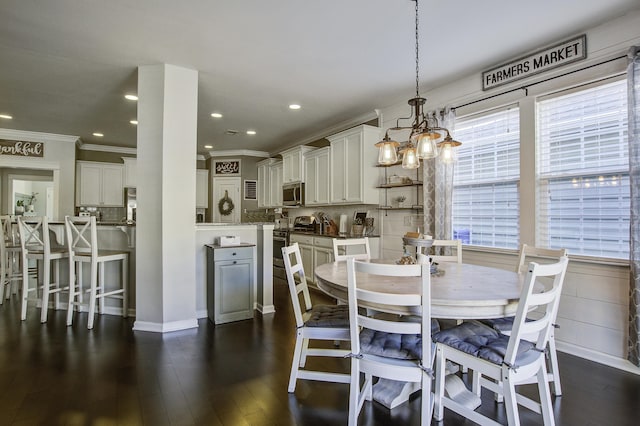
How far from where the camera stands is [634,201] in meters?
2.47

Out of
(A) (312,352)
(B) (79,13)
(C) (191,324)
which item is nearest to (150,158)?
(B) (79,13)

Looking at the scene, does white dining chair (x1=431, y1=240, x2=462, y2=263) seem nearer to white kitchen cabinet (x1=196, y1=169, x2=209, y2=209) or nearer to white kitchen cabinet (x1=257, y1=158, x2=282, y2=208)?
white kitchen cabinet (x1=257, y1=158, x2=282, y2=208)

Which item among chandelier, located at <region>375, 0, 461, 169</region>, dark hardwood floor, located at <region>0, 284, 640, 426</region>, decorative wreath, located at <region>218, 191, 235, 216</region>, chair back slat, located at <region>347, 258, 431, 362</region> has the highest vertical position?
chandelier, located at <region>375, 0, 461, 169</region>

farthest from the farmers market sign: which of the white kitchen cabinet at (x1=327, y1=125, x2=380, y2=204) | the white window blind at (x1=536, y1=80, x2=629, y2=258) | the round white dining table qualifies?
the round white dining table

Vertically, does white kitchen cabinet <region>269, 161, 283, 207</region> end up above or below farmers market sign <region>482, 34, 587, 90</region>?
below

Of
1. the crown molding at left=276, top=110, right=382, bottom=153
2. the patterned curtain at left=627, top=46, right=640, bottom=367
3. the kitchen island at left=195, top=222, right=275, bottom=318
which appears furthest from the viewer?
the crown molding at left=276, top=110, right=382, bottom=153

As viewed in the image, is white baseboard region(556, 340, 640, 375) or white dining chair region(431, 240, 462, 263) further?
white dining chair region(431, 240, 462, 263)

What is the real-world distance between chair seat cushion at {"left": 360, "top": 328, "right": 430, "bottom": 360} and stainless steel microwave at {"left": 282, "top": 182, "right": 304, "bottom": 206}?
4437 mm

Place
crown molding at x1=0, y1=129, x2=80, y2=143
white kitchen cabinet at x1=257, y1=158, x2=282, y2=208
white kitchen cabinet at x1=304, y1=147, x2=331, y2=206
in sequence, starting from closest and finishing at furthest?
white kitchen cabinet at x1=304, y1=147, x2=331, y2=206 → crown molding at x1=0, y1=129, x2=80, y2=143 → white kitchen cabinet at x1=257, y1=158, x2=282, y2=208

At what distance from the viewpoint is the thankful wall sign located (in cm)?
596

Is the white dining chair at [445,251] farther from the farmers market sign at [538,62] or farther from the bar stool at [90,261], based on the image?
the bar stool at [90,261]

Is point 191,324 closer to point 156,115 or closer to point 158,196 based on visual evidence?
point 158,196

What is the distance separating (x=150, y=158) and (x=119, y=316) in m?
1.90

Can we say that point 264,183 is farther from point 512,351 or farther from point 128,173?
point 512,351
